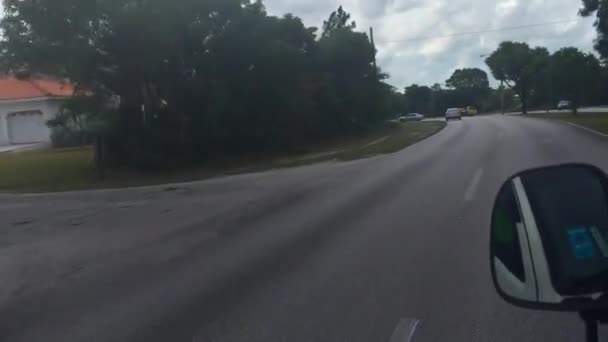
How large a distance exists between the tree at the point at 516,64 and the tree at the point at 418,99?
30.3 meters

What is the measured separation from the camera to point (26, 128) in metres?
54.3

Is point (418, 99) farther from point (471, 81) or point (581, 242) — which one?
point (581, 242)

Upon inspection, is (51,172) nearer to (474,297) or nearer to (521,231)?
(474,297)

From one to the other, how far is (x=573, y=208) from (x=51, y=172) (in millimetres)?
30016

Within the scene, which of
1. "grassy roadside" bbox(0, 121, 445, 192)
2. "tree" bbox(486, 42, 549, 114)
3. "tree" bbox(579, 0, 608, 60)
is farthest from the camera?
"tree" bbox(486, 42, 549, 114)

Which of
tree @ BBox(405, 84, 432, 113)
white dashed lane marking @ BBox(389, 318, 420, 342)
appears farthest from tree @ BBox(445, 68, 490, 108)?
white dashed lane marking @ BBox(389, 318, 420, 342)

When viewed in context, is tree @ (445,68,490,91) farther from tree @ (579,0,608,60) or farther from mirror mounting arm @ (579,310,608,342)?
mirror mounting arm @ (579,310,608,342)

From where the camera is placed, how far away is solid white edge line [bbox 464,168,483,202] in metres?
14.9

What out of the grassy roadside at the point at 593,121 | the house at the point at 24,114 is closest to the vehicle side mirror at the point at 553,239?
the grassy roadside at the point at 593,121

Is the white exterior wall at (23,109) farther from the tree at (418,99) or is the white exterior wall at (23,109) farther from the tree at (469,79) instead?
the tree at (469,79)

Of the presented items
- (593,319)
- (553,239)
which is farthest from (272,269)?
(593,319)

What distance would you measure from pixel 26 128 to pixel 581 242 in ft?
180

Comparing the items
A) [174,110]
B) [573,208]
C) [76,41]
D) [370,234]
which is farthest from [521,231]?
[174,110]

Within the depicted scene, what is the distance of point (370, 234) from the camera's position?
11383mm
